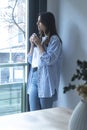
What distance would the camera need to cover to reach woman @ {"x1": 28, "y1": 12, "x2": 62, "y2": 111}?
3033mm

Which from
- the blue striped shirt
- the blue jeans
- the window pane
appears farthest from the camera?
the window pane

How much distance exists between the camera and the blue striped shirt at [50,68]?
3020 mm

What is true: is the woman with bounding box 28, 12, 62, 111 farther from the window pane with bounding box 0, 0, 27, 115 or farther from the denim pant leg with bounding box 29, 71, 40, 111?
the window pane with bounding box 0, 0, 27, 115

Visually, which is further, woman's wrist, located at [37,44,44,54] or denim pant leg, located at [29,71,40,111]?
denim pant leg, located at [29,71,40,111]

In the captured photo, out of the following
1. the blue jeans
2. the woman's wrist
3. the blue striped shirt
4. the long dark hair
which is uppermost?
the long dark hair

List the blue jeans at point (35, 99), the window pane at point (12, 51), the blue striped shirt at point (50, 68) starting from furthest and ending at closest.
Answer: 1. the window pane at point (12, 51)
2. the blue jeans at point (35, 99)
3. the blue striped shirt at point (50, 68)

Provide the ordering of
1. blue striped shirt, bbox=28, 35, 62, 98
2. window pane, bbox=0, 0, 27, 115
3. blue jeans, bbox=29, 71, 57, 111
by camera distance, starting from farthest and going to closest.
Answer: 1. window pane, bbox=0, 0, 27, 115
2. blue jeans, bbox=29, 71, 57, 111
3. blue striped shirt, bbox=28, 35, 62, 98

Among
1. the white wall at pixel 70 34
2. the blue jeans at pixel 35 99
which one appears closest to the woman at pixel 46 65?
the blue jeans at pixel 35 99

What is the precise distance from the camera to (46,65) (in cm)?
307

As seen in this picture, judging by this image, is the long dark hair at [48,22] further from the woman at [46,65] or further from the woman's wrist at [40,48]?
the woman's wrist at [40,48]

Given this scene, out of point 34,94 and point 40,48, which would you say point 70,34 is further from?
point 34,94

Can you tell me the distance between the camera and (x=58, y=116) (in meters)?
1.95

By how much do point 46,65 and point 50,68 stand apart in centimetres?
6

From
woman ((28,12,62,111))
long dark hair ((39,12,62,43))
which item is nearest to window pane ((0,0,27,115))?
woman ((28,12,62,111))
